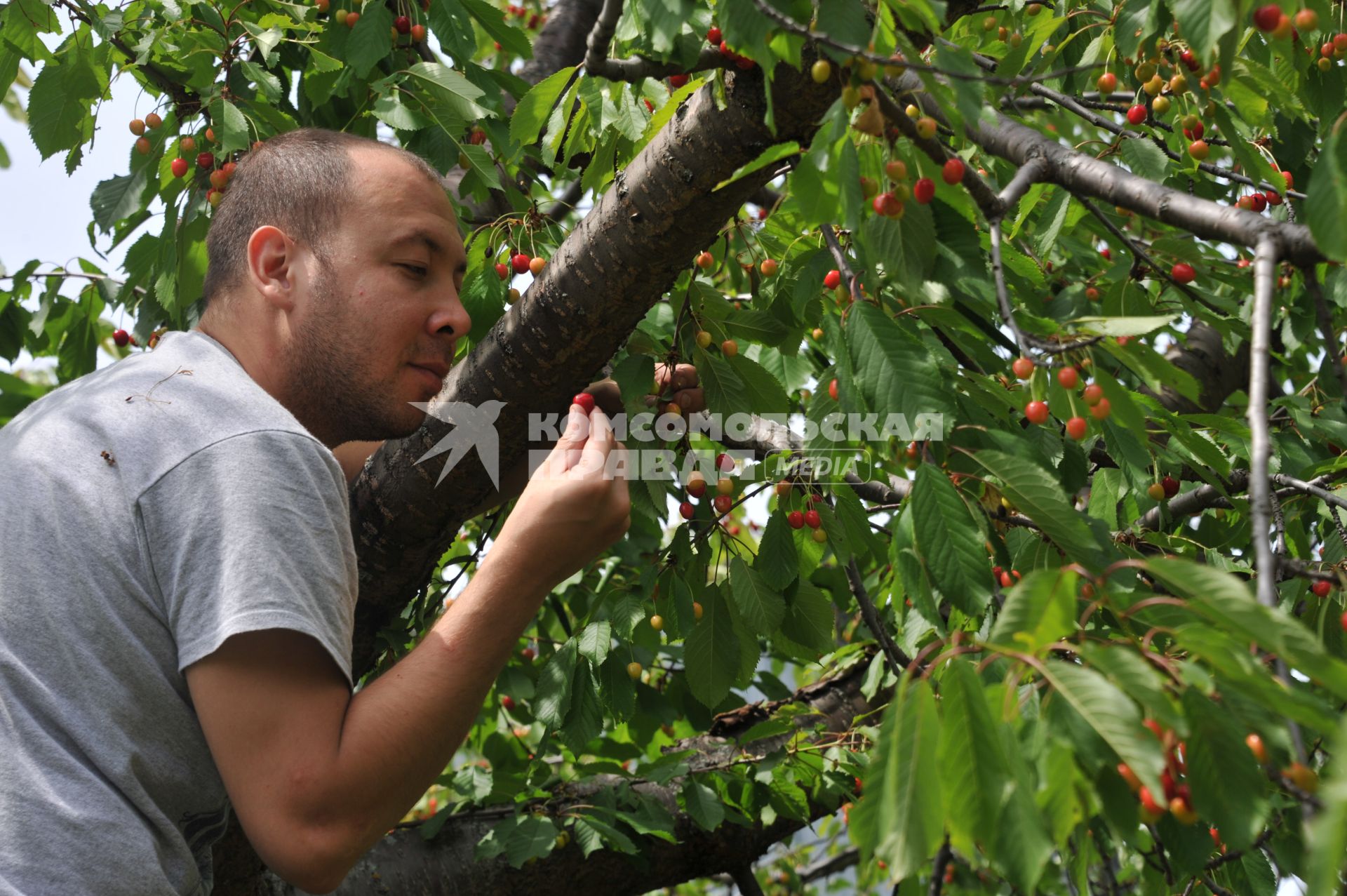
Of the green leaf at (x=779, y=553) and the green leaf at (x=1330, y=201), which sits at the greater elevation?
the green leaf at (x=1330, y=201)

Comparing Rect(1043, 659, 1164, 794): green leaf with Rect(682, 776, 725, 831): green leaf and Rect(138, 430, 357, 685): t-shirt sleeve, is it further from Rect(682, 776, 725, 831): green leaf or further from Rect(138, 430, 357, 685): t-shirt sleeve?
Rect(682, 776, 725, 831): green leaf

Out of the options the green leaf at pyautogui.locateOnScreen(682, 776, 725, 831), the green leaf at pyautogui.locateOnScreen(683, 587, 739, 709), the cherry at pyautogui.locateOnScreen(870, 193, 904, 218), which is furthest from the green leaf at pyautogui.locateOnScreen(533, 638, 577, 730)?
the cherry at pyautogui.locateOnScreen(870, 193, 904, 218)

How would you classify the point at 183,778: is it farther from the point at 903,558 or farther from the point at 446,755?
the point at 903,558

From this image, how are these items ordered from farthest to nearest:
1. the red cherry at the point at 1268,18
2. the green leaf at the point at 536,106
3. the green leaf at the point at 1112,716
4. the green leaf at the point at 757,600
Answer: the green leaf at the point at 536,106 → the green leaf at the point at 757,600 → the red cherry at the point at 1268,18 → the green leaf at the point at 1112,716

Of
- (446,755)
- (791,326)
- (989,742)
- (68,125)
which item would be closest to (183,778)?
(446,755)

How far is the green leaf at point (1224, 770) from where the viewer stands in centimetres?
102

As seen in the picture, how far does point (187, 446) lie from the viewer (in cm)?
151

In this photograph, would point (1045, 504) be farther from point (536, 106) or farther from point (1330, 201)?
point (536, 106)

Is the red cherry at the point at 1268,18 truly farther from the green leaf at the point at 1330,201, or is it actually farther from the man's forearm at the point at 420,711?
the man's forearm at the point at 420,711

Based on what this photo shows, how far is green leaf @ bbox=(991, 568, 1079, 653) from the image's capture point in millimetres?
1029

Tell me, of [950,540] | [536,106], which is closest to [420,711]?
[950,540]

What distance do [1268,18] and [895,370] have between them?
2.28 ft

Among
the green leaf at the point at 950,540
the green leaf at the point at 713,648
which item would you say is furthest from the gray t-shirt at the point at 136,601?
the green leaf at the point at 713,648

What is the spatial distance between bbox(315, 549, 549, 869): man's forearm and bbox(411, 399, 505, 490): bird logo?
64cm
